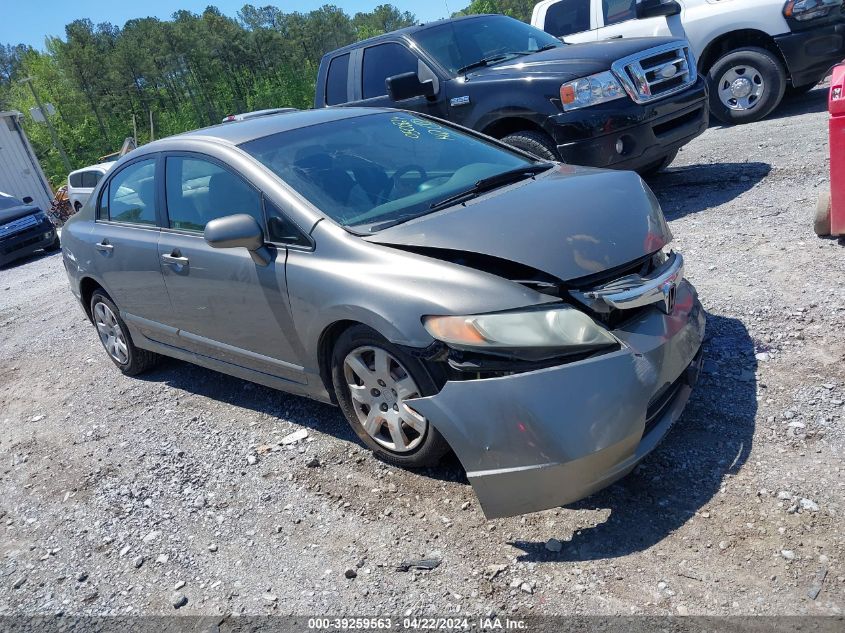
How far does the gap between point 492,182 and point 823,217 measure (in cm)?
258

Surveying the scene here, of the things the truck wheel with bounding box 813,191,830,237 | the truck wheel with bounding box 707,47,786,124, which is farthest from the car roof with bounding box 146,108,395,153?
the truck wheel with bounding box 707,47,786,124

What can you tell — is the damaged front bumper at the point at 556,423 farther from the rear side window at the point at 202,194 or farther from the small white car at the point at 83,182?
the small white car at the point at 83,182

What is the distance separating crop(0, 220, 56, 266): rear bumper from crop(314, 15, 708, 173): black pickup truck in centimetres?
997

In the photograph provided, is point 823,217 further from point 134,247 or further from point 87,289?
point 87,289

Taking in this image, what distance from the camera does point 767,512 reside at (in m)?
2.71

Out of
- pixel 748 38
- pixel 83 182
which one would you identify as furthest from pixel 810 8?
pixel 83 182

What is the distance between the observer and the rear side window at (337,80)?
8.38m

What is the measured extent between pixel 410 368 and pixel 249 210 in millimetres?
1373

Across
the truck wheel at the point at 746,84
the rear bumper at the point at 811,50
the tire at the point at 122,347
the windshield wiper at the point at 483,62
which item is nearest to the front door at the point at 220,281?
the tire at the point at 122,347

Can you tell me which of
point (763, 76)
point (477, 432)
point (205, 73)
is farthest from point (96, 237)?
point (205, 73)

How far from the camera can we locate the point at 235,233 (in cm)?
352

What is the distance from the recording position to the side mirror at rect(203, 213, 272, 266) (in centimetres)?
351

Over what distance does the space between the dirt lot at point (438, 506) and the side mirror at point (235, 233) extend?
1.16 metres

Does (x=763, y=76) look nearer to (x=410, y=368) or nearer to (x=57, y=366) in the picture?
(x=410, y=368)
